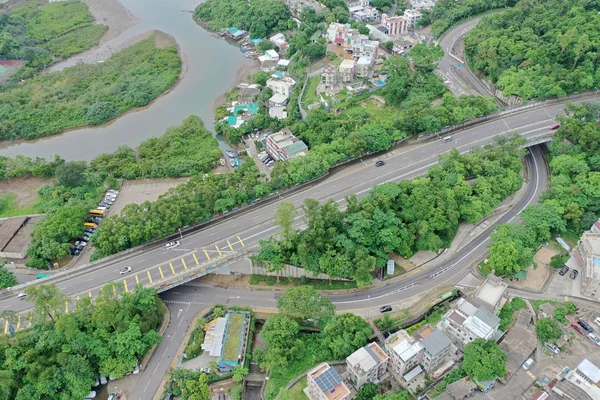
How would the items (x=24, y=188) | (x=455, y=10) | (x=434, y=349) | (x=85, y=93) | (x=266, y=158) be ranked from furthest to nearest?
(x=455, y=10) < (x=85, y=93) < (x=266, y=158) < (x=24, y=188) < (x=434, y=349)

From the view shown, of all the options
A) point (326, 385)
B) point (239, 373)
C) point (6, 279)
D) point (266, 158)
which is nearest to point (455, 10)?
point (266, 158)

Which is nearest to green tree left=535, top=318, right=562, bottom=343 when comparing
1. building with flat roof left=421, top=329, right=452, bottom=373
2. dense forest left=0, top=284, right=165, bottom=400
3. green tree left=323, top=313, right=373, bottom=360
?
building with flat roof left=421, top=329, right=452, bottom=373

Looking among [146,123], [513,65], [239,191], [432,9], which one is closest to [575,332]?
[239,191]

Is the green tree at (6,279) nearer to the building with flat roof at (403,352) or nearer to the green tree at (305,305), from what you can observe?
the green tree at (305,305)

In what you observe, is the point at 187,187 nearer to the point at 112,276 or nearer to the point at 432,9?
the point at 112,276

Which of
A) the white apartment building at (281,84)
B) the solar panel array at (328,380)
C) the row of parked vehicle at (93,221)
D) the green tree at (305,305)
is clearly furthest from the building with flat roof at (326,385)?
→ the white apartment building at (281,84)

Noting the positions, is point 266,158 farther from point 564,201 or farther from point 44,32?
point 44,32
